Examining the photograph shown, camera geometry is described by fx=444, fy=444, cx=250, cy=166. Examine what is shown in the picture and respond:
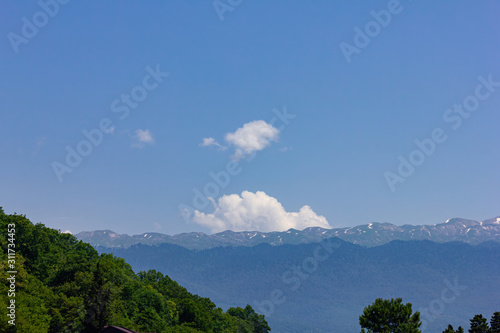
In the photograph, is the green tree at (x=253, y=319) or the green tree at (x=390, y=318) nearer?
the green tree at (x=390, y=318)

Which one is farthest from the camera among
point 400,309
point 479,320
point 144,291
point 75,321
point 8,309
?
point 144,291

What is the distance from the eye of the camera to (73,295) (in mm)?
75312

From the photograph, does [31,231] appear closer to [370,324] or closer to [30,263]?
[30,263]

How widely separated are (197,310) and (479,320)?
6634 cm

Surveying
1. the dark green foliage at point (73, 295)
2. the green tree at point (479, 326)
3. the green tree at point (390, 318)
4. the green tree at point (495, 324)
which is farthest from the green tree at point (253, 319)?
the green tree at point (495, 324)

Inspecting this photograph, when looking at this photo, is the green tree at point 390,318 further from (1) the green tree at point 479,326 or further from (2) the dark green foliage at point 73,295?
(2) the dark green foliage at point 73,295

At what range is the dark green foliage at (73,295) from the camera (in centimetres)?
6675

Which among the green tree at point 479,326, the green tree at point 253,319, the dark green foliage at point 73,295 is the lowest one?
the dark green foliage at point 73,295

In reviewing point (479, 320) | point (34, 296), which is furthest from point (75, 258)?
point (479, 320)

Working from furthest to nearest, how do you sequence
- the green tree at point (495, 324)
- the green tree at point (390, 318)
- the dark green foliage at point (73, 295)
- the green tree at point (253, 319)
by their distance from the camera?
the green tree at point (253, 319)
the green tree at point (495, 324)
the green tree at point (390, 318)
the dark green foliage at point (73, 295)

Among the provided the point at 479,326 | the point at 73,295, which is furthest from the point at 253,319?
the point at 73,295

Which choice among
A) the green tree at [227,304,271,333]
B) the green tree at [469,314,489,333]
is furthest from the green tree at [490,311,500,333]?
the green tree at [227,304,271,333]

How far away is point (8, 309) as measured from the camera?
5606 cm

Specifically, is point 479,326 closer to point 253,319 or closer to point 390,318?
point 390,318
